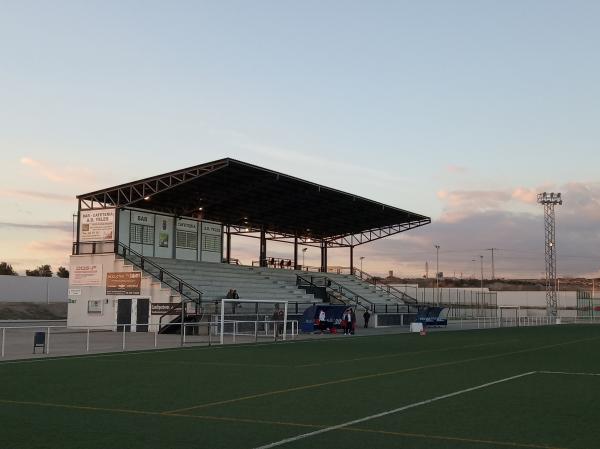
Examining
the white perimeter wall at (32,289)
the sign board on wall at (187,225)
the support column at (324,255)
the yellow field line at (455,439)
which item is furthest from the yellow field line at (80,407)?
the white perimeter wall at (32,289)

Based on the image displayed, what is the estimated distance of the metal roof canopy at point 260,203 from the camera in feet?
142

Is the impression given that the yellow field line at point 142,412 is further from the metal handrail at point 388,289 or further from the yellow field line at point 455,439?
the metal handrail at point 388,289

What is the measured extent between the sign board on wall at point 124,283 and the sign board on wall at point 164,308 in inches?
71.4

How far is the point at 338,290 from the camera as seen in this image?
189 ft

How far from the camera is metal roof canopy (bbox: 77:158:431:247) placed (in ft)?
142

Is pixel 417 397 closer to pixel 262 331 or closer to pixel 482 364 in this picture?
pixel 482 364

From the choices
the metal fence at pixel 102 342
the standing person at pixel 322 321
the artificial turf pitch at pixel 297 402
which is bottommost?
the artificial turf pitch at pixel 297 402

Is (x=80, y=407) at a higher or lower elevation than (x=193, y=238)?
lower

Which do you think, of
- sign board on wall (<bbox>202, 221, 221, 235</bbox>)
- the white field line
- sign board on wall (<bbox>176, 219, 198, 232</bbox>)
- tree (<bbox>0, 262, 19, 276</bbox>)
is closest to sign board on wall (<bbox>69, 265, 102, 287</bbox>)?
sign board on wall (<bbox>176, 219, 198, 232</bbox>)

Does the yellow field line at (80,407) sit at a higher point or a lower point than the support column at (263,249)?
lower

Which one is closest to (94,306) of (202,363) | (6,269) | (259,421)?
(202,363)

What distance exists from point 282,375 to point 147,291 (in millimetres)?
25988

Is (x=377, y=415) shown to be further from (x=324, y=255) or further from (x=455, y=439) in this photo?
(x=324, y=255)

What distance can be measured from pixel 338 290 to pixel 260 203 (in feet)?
32.6
